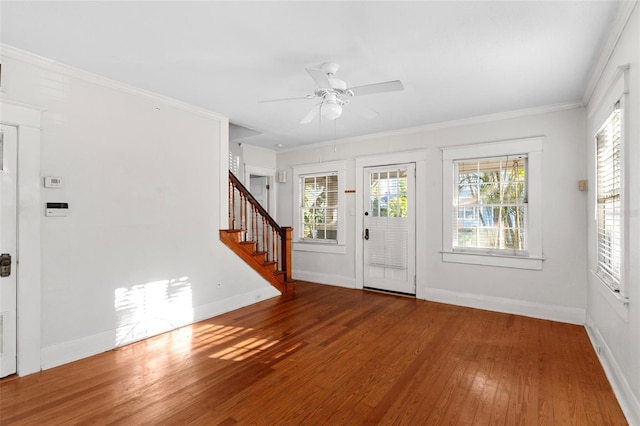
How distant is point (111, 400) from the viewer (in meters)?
2.38

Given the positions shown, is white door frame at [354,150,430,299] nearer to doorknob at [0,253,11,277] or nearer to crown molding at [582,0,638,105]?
crown molding at [582,0,638,105]

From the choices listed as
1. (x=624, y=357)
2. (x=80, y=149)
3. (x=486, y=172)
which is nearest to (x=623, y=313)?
(x=624, y=357)

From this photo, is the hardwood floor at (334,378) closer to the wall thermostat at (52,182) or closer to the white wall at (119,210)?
the white wall at (119,210)

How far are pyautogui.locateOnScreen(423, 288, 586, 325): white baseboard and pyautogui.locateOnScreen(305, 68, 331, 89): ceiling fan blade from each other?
3.63 meters

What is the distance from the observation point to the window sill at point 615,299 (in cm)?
232

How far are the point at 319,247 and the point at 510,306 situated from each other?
3.25 metres

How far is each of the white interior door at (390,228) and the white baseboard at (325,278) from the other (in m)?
0.33

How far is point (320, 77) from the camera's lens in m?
2.60

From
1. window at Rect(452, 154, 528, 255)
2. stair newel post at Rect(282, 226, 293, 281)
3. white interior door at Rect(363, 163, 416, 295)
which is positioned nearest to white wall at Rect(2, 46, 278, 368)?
stair newel post at Rect(282, 226, 293, 281)

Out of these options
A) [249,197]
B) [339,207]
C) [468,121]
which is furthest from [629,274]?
[249,197]

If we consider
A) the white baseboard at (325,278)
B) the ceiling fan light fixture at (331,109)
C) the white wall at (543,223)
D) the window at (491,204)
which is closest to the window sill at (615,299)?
the white wall at (543,223)

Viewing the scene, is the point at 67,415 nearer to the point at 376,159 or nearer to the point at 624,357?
the point at 624,357

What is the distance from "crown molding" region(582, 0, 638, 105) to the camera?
6.90 feet

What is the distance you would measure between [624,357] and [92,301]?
4546 mm
